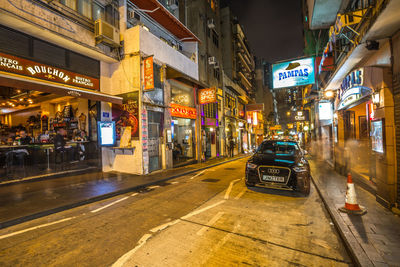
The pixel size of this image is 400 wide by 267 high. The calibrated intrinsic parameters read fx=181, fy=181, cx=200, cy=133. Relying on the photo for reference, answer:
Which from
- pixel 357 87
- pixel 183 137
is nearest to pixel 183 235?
pixel 357 87

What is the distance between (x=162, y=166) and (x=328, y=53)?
1152 centimetres

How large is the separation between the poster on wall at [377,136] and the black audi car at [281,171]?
1.93 m

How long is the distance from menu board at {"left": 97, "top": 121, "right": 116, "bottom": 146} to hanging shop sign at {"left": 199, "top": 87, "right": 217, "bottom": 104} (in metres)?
8.11

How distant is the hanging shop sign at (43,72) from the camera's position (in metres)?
7.11

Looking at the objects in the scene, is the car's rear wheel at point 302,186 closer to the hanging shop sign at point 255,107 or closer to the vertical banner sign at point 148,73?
the vertical banner sign at point 148,73

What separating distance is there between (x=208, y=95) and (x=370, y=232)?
13332mm

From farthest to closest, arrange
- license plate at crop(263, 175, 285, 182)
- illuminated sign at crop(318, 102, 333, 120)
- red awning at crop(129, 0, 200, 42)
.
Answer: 1. illuminated sign at crop(318, 102, 333, 120)
2. red awning at crop(129, 0, 200, 42)
3. license plate at crop(263, 175, 285, 182)

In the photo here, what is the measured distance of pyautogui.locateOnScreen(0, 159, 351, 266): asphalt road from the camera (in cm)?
296

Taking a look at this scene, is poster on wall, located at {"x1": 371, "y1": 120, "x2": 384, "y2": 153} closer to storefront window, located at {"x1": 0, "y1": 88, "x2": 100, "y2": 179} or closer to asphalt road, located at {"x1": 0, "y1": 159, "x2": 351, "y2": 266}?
asphalt road, located at {"x1": 0, "y1": 159, "x2": 351, "y2": 266}

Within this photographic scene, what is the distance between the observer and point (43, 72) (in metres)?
8.13

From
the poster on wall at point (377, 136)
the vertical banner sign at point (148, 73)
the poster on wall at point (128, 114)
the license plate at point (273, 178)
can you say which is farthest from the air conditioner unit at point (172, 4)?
the poster on wall at point (377, 136)

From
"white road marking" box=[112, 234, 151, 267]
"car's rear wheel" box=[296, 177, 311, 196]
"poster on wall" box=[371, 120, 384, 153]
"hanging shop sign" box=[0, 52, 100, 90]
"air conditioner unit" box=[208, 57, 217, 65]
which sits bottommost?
"white road marking" box=[112, 234, 151, 267]

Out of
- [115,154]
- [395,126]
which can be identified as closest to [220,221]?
[395,126]

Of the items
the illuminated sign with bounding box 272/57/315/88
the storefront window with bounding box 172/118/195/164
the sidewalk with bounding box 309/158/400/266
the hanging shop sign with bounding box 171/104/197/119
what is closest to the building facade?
the sidewalk with bounding box 309/158/400/266
